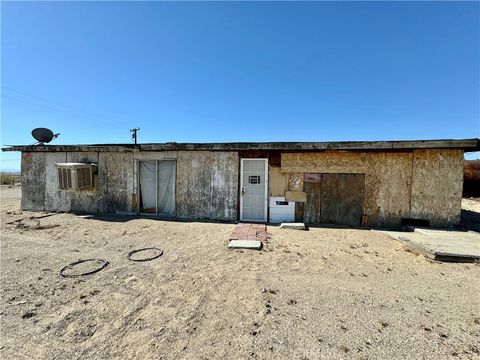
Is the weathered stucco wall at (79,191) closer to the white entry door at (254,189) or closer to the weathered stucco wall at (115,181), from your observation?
the weathered stucco wall at (115,181)

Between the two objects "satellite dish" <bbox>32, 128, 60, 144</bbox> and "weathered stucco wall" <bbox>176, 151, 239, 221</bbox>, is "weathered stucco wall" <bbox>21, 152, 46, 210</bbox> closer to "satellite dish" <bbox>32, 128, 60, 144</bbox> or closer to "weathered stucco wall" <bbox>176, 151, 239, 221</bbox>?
"satellite dish" <bbox>32, 128, 60, 144</bbox>

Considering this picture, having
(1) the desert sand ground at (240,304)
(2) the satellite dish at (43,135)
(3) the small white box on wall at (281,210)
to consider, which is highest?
(2) the satellite dish at (43,135)

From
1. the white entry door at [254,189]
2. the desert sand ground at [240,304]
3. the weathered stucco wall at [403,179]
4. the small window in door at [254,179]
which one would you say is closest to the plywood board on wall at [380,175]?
the weathered stucco wall at [403,179]

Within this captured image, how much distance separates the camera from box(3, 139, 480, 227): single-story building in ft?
21.9

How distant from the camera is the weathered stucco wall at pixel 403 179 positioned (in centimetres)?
655

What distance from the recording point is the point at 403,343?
89.4 inches

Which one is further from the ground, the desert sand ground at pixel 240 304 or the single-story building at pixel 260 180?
the single-story building at pixel 260 180

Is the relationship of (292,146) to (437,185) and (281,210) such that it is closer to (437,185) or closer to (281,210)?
(281,210)

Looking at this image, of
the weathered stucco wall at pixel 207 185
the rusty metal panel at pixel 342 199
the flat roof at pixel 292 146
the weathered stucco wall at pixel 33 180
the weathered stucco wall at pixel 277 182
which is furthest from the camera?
the weathered stucco wall at pixel 33 180

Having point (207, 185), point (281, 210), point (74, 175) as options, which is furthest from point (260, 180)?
point (74, 175)

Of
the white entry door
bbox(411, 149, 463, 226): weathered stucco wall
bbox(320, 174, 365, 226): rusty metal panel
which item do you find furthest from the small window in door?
bbox(411, 149, 463, 226): weathered stucco wall

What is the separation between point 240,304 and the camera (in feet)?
9.64

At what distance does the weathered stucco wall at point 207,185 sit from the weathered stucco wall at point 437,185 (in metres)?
5.36

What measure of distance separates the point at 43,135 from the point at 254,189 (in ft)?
30.0
